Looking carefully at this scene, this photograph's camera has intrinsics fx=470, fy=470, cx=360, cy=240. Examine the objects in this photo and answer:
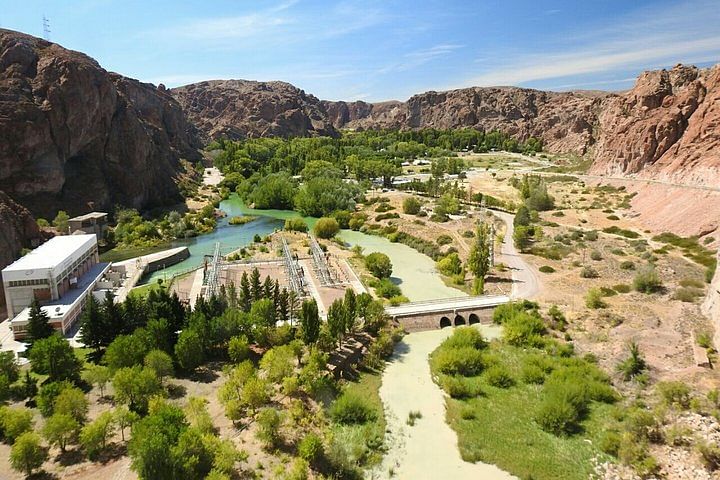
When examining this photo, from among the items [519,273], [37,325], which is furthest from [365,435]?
[519,273]

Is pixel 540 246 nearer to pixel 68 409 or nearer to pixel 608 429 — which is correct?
pixel 608 429

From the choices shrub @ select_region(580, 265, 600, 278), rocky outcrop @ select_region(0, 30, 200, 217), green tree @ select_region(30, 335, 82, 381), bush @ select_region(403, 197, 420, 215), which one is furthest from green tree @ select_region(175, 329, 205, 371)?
bush @ select_region(403, 197, 420, 215)

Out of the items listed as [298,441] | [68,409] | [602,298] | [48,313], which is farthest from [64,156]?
[602,298]

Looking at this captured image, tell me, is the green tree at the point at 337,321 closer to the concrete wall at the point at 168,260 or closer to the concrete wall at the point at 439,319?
the concrete wall at the point at 439,319

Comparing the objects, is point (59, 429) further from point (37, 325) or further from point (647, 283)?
point (647, 283)

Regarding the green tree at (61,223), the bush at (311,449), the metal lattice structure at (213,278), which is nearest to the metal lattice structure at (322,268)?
the metal lattice structure at (213,278)

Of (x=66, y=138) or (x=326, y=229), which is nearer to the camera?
(x=326, y=229)

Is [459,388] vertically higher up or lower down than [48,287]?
lower down
